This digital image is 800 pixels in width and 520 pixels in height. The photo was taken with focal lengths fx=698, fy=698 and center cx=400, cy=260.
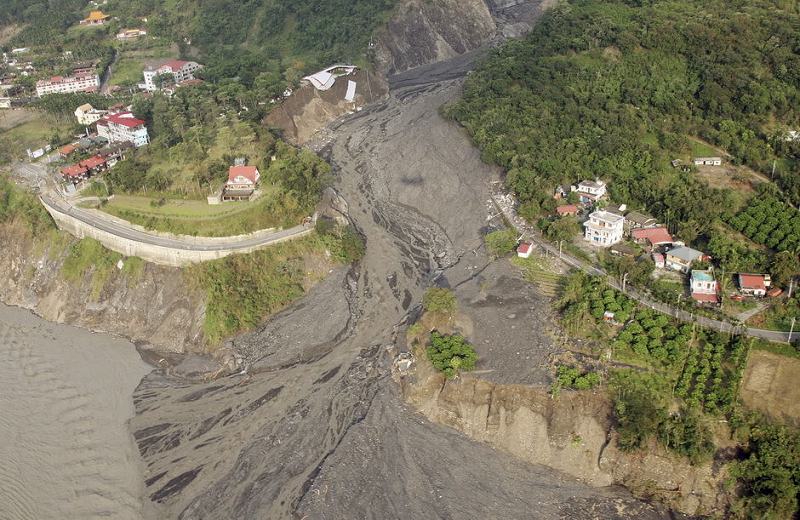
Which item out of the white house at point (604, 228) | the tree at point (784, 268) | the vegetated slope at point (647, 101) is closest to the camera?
the tree at point (784, 268)

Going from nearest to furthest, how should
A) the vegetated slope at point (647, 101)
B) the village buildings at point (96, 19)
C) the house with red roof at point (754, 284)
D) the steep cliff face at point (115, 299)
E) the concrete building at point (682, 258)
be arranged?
the house with red roof at point (754, 284) → the concrete building at point (682, 258) → the steep cliff face at point (115, 299) → the vegetated slope at point (647, 101) → the village buildings at point (96, 19)

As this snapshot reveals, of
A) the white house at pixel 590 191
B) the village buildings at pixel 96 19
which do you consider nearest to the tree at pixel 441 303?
the white house at pixel 590 191

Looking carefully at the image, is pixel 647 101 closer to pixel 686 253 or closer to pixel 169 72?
pixel 686 253

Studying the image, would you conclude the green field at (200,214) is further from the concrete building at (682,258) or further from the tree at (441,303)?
the concrete building at (682,258)

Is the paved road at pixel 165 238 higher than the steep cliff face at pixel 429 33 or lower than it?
higher

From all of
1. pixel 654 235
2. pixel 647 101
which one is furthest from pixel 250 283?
pixel 647 101

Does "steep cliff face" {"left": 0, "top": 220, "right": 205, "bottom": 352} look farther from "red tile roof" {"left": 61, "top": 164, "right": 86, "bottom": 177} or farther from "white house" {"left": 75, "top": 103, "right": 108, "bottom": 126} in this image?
"white house" {"left": 75, "top": 103, "right": 108, "bottom": 126}
